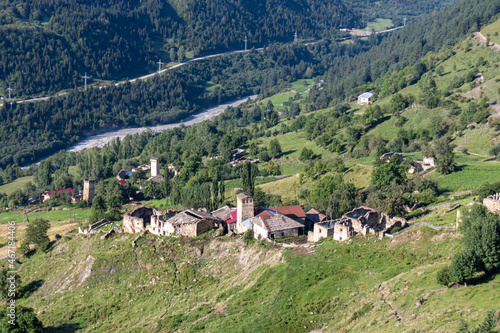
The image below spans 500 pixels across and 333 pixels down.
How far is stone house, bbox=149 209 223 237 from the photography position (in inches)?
2648

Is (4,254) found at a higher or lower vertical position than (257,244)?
lower

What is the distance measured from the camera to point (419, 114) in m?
128

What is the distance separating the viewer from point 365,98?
535 ft

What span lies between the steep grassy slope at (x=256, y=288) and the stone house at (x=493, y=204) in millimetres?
4251

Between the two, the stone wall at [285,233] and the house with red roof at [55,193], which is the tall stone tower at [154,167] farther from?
the stone wall at [285,233]

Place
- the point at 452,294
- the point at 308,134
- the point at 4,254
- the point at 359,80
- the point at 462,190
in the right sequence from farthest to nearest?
the point at 359,80
the point at 308,134
the point at 4,254
the point at 462,190
the point at 452,294

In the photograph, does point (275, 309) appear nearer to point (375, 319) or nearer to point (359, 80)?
point (375, 319)

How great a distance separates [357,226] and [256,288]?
1291 centimetres

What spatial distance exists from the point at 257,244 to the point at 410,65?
137m

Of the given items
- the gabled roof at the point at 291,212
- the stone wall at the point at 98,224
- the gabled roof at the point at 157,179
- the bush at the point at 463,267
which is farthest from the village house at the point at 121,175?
the bush at the point at 463,267

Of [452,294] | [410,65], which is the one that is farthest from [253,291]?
[410,65]

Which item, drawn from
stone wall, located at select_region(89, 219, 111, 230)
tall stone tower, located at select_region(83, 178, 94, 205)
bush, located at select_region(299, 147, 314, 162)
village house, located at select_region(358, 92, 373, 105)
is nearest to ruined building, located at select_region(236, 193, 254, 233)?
stone wall, located at select_region(89, 219, 111, 230)

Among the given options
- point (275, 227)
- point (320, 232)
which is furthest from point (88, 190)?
point (320, 232)

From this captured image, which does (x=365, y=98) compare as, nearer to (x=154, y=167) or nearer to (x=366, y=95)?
(x=366, y=95)
